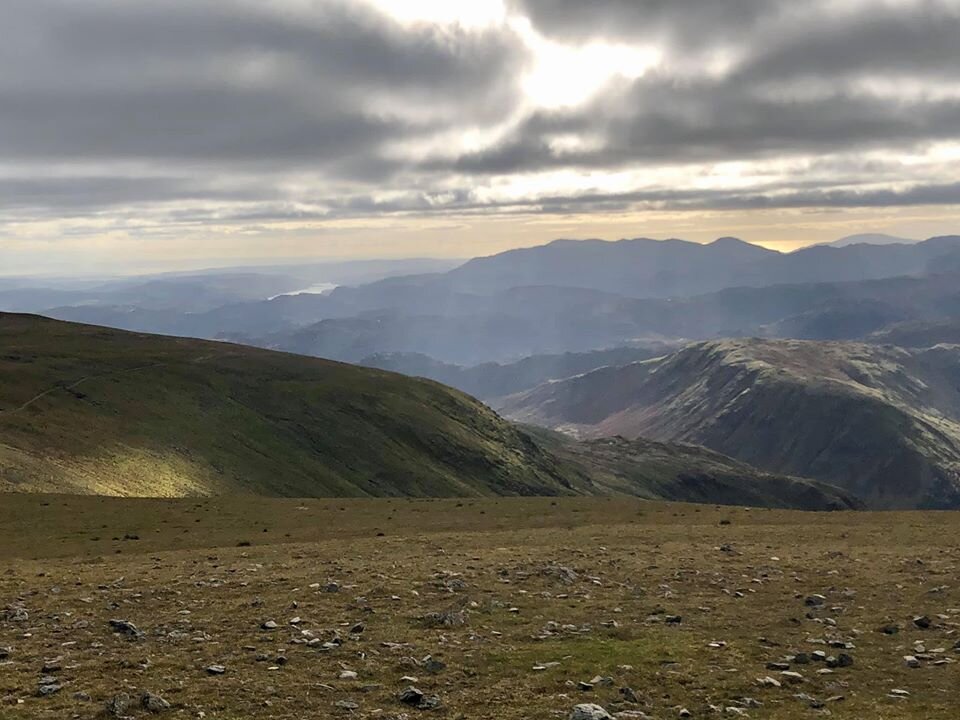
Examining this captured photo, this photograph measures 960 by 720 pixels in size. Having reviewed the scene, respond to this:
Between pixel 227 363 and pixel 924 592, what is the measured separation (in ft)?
462

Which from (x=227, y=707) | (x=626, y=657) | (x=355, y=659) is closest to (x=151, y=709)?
(x=227, y=707)

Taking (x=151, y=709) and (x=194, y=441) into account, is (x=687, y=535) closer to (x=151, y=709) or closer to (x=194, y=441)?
(x=151, y=709)

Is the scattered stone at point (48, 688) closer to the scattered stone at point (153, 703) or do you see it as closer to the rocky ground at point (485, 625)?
the rocky ground at point (485, 625)

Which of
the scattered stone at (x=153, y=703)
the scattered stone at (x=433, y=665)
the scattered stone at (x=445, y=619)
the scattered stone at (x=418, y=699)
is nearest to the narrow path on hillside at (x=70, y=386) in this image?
the scattered stone at (x=445, y=619)

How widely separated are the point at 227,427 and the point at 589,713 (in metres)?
97.7

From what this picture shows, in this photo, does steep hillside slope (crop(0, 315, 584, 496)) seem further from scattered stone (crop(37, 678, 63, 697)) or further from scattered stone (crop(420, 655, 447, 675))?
scattered stone (crop(420, 655, 447, 675))

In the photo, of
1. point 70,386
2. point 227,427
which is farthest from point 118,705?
point 70,386

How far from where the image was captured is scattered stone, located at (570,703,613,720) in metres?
14.9

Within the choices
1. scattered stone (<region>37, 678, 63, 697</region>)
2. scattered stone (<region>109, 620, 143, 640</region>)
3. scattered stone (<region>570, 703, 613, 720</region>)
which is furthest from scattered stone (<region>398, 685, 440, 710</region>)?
scattered stone (<region>109, 620, 143, 640</region>)

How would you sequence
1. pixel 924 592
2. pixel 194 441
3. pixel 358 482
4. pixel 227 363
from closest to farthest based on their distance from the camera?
pixel 924 592
pixel 194 441
pixel 358 482
pixel 227 363

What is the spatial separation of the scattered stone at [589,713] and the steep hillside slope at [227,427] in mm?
57356

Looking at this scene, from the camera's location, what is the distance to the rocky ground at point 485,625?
53.3 ft

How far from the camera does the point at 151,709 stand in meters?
15.2

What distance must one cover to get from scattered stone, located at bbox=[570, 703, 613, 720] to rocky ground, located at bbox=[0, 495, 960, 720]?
0.28ft
